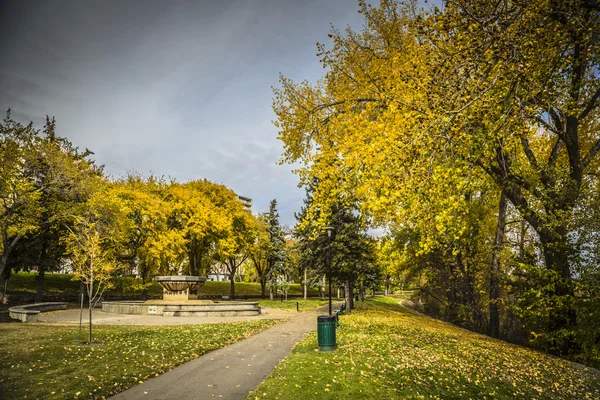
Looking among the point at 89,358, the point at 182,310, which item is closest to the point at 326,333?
the point at 89,358

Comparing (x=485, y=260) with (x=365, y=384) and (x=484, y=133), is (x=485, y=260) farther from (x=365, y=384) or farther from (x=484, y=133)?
(x=365, y=384)

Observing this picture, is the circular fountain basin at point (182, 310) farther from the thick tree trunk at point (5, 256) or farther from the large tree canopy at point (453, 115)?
the large tree canopy at point (453, 115)

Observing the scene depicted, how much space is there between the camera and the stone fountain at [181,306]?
22.3 meters

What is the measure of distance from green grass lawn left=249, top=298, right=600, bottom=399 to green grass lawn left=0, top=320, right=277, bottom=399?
312cm

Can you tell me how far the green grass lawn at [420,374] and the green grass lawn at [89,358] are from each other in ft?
10.2

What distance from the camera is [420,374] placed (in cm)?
791

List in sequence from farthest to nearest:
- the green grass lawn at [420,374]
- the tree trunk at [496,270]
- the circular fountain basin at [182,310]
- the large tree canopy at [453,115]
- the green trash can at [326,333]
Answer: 1. the circular fountain basin at [182,310]
2. the tree trunk at [496,270]
3. the green trash can at [326,333]
4. the green grass lawn at [420,374]
5. the large tree canopy at [453,115]

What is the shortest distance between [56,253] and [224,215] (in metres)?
15.2

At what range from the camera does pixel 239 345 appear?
11.8 m

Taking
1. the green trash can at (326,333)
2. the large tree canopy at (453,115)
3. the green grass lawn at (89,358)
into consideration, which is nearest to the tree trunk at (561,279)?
the large tree canopy at (453,115)

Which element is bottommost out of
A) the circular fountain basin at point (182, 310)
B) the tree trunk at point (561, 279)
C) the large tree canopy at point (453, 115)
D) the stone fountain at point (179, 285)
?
the circular fountain basin at point (182, 310)

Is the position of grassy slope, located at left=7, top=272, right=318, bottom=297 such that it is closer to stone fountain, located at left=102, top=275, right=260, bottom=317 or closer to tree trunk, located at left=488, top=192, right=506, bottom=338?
stone fountain, located at left=102, top=275, right=260, bottom=317

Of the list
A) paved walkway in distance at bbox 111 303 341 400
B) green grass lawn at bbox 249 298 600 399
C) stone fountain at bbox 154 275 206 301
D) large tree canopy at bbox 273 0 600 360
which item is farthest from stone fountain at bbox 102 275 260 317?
large tree canopy at bbox 273 0 600 360

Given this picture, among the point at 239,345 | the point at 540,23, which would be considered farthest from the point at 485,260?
the point at 540,23
